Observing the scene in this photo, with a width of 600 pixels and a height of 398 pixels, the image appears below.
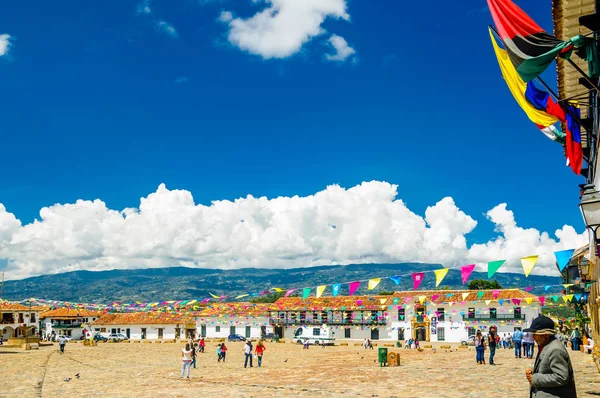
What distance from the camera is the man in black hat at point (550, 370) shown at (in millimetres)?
5137

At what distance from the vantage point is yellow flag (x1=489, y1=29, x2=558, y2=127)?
12.7 meters

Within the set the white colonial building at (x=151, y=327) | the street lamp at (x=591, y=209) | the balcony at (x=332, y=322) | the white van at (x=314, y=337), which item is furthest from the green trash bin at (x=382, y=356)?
the white colonial building at (x=151, y=327)

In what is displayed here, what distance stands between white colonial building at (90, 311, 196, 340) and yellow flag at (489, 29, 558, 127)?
247 feet

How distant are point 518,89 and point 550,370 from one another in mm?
9533

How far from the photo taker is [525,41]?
868 cm

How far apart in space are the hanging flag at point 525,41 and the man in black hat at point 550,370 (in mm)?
4398

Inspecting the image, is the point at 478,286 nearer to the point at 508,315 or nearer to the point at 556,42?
the point at 508,315

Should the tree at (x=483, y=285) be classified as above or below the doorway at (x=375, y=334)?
above

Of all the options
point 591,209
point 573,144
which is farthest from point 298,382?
point 591,209

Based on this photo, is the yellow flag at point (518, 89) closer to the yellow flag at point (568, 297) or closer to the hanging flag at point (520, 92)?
the hanging flag at point (520, 92)

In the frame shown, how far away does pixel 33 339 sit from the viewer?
57156 mm

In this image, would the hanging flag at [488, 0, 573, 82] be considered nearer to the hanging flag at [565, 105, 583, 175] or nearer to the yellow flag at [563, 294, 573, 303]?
the hanging flag at [565, 105, 583, 175]

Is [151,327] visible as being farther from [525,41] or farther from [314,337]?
[525,41]

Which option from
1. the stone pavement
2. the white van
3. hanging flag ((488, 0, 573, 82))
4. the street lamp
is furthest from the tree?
the street lamp
